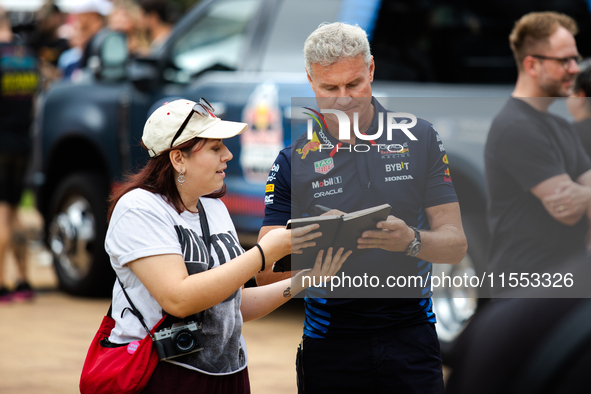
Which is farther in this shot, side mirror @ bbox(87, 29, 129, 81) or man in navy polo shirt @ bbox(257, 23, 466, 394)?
side mirror @ bbox(87, 29, 129, 81)

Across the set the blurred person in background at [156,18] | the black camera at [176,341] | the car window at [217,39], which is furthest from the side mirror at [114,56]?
the black camera at [176,341]

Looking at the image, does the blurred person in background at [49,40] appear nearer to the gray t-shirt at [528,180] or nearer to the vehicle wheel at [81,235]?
the vehicle wheel at [81,235]

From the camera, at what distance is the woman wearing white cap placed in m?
2.24

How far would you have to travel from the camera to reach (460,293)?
4.88m

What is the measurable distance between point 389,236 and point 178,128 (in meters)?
0.69

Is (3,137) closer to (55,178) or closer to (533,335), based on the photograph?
(55,178)

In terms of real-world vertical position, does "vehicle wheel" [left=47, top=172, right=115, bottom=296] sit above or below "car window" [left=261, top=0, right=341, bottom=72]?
below

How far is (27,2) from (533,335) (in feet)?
65.8

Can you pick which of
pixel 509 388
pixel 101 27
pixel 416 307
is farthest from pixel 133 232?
pixel 101 27

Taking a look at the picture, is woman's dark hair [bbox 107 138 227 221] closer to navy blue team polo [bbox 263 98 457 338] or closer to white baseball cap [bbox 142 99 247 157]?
white baseball cap [bbox 142 99 247 157]

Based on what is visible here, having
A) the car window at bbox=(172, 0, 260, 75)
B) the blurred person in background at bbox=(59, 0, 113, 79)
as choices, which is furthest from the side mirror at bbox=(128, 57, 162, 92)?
the blurred person in background at bbox=(59, 0, 113, 79)

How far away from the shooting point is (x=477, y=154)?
4637mm

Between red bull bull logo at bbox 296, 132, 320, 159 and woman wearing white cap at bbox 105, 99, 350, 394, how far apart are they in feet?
0.67

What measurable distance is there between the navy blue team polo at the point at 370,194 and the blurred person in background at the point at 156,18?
5993 millimetres
